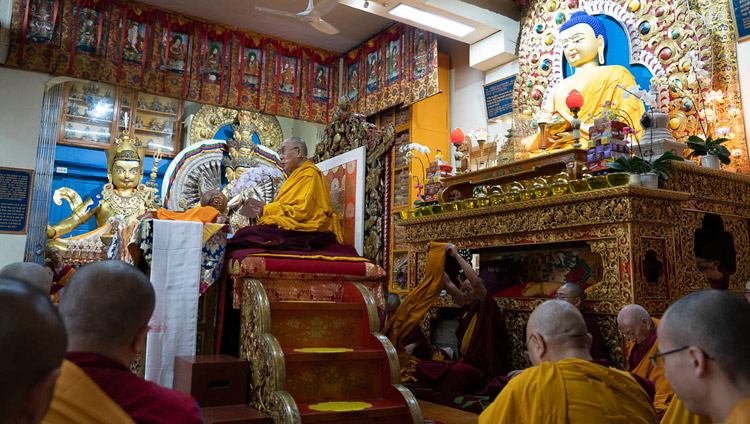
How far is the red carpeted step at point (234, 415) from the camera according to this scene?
3040mm

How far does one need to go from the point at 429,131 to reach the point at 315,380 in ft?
18.0

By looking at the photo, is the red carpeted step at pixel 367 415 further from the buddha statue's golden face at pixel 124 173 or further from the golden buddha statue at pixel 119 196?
the buddha statue's golden face at pixel 124 173

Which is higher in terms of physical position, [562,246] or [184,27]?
[184,27]

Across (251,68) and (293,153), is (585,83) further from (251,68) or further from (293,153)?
(251,68)

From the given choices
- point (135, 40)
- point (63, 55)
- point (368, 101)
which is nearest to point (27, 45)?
point (63, 55)

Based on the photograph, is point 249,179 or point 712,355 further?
point 249,179

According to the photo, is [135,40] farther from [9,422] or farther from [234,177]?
[9,422]

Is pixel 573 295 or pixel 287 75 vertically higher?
pixel 287 75

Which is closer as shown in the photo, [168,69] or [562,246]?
[562,246]

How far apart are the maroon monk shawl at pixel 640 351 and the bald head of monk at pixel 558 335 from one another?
159 centimetres

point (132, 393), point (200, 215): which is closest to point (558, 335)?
point (132, 393)

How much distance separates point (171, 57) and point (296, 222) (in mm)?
5208

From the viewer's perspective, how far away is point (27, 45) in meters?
7.60

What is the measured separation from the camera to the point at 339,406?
330cm
